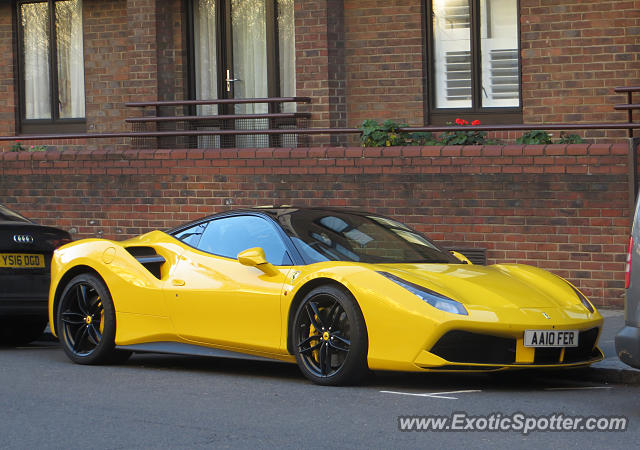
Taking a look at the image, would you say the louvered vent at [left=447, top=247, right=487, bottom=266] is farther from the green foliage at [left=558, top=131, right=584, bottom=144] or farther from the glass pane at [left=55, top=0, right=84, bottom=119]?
the glass pane at [left=55, top=0, right=84, bottom=119]

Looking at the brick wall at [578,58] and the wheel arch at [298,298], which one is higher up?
the brick wall at [578,58]

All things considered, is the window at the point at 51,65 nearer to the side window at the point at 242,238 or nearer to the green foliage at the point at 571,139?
the green foliage at the point at 571,139

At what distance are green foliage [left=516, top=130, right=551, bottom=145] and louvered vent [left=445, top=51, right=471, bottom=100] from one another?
1891 millimetres

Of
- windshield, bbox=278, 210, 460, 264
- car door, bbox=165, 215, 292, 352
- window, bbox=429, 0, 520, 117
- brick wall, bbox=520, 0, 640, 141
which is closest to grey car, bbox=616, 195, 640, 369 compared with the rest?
windshield, bbox=278, 210, 460, 264

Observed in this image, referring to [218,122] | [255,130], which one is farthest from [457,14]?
[218,122]

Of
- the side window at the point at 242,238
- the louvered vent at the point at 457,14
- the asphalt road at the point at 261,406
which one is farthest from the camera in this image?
the louvered vent at the point at 457,14

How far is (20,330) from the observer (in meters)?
11.0

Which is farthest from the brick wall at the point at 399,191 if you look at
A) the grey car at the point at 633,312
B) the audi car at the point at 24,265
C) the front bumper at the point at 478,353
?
the grey car at the point at 633,312

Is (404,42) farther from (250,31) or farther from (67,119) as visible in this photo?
(67,119)

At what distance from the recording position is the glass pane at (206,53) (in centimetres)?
1664

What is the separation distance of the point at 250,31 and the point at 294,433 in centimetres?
1074

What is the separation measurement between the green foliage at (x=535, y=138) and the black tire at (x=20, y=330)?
565 cm

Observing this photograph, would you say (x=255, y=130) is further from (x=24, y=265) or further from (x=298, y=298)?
(x=298, y=298)

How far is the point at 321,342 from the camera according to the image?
790 centimetres
